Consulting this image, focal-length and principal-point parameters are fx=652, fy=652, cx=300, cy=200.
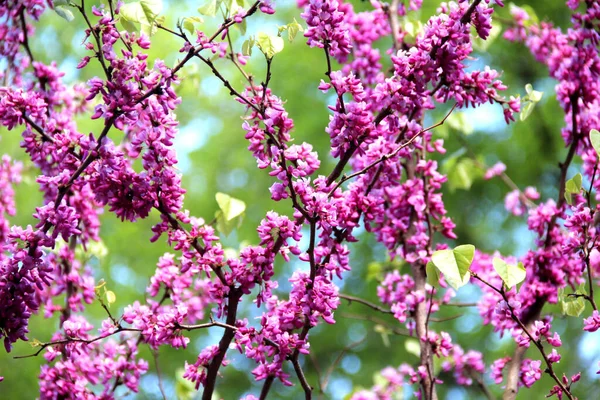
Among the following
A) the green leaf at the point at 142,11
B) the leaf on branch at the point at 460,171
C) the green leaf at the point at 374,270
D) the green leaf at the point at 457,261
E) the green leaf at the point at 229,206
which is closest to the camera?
the green leaf at the point at 457,261

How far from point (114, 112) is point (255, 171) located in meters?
7.83

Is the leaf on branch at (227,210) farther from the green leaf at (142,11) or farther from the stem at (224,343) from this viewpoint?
the green leaf at (142,11)

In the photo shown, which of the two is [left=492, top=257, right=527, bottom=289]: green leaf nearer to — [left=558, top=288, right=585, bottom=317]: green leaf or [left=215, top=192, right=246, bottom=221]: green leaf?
[left=558, top=288, right=585, bottom=317]: green leaf

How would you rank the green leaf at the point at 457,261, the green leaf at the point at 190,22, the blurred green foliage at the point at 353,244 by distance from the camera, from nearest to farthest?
the green leaf at the point at 457,261 → the green leaf at the point at 190,22 → the blurred green foliage at the point at 353,244

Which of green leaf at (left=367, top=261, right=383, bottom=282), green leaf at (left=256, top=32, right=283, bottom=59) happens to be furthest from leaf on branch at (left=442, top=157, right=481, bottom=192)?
green leaf at (left=256, top=32, right=283, bottom=59)

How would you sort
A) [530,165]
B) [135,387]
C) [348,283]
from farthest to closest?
[348,283] → [530,165] → [135,387]

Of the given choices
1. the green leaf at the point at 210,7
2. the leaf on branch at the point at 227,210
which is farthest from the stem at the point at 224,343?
the green leaf at the point at 210,7

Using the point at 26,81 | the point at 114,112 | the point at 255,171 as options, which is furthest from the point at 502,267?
the point at 255,171

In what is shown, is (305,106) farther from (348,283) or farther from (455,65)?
(455,65)

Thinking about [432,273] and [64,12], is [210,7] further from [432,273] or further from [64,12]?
[432,273]

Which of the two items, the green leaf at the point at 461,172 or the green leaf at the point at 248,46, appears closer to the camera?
the green leaf at the point at 248,46

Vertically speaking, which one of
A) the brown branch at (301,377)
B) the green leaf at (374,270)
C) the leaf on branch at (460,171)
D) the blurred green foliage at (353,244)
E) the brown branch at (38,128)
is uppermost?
the blurred green foliage at (353,244)

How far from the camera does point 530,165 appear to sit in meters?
8.36

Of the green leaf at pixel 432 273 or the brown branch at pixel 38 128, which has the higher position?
the brown branch at pixel 38 128
